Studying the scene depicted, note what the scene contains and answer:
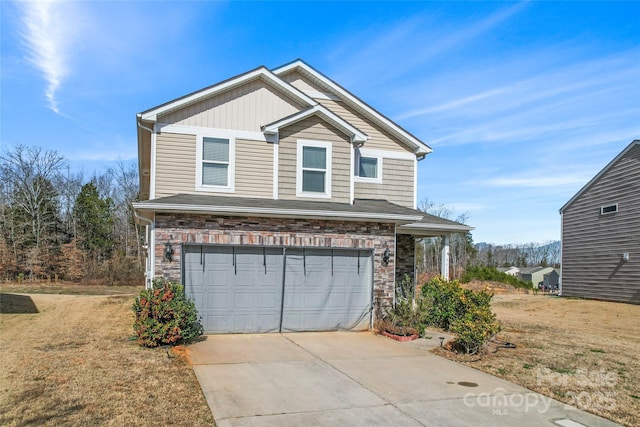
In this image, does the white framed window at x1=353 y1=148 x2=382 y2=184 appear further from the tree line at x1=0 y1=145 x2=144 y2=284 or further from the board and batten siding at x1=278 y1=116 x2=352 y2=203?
the tree line at x1=0 y1=145 x2=144 y2=284

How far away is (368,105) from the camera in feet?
48.9

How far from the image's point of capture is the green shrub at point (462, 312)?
9531mm

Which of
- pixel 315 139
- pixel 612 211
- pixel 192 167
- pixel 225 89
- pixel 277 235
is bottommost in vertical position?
→ pixel 277 235

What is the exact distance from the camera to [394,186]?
14875 millimetres

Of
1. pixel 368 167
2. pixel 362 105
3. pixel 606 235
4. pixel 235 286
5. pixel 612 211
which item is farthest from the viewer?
pixel 606 235

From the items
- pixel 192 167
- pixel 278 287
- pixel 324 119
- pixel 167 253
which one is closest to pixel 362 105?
pixel 324 119

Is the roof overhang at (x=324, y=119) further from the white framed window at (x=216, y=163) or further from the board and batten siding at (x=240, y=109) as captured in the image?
the white framed window at (x=216, y=163)

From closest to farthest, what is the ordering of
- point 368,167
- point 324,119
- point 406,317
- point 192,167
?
point 406,317 < point 192,167 < point 324,119 < point 368,167

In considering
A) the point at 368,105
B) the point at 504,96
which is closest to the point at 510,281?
the point at 504,96

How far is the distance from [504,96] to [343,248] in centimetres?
899

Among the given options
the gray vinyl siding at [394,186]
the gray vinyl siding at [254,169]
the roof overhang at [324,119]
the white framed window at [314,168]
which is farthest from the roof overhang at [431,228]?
the gray vinyl siding at [254,169]

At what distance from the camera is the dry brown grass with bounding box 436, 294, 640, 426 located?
6879 mm

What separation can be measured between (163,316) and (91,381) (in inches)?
107

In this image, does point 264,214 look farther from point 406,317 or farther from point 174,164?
point 406,317
